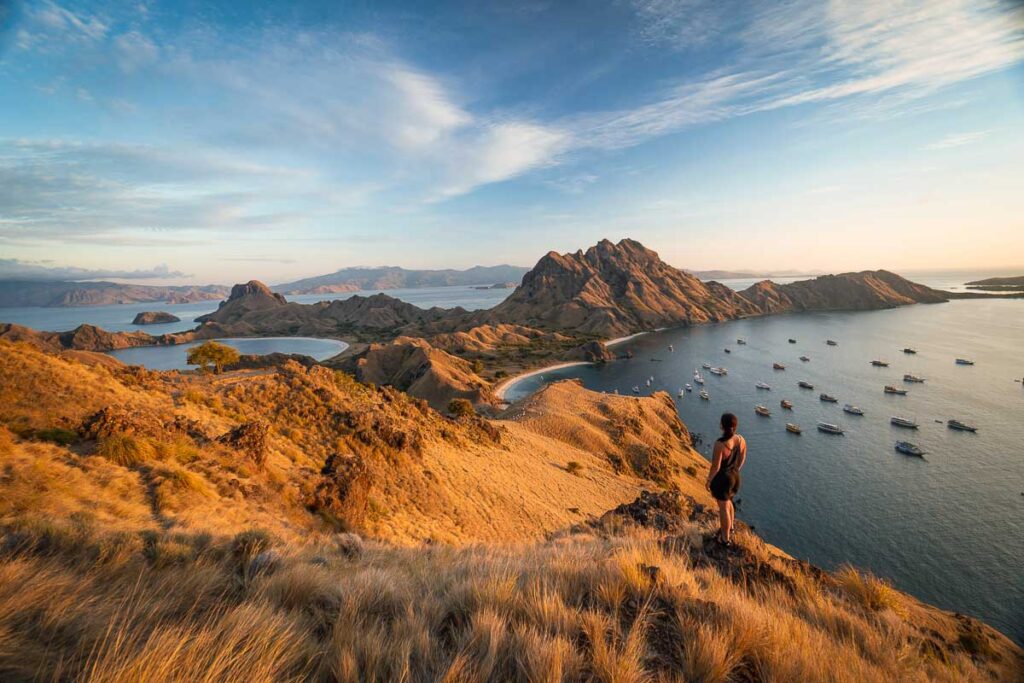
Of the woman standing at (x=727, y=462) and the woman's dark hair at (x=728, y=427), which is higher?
the woman's dark hair at (x=728, y=427)

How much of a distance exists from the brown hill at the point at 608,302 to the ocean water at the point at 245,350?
69.8 meters

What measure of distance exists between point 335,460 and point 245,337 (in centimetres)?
20224

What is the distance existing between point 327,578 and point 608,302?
177362 millimetres

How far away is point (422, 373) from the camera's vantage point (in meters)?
73.2

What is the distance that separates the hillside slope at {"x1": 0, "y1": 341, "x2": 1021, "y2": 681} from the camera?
3369 millimetres

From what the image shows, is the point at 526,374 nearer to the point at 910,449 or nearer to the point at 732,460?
the point at 910,449

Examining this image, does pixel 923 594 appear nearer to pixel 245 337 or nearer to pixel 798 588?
pixel 798 588

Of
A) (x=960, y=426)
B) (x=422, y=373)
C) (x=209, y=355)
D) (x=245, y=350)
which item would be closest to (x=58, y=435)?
(x=209, y=355)

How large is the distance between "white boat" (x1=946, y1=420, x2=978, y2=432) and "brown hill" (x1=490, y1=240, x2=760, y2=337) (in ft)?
317

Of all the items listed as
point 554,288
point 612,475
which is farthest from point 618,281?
point 612,475

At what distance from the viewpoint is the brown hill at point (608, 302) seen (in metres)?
158

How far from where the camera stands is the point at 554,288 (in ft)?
615

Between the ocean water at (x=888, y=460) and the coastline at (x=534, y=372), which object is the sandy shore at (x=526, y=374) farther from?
the ocean water at (x=888, y=460)

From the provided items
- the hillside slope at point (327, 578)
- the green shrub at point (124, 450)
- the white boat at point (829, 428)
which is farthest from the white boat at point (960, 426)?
the green shrub at point (124, 450)
